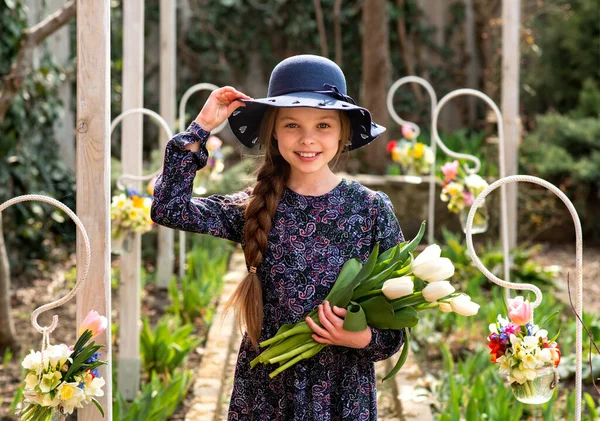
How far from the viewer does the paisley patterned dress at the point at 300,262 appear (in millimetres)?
2033

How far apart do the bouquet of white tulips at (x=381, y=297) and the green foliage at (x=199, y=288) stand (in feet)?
8.20

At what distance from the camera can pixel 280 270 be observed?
2102 mm

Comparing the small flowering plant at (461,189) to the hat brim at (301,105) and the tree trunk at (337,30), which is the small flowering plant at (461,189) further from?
the tree trunk at (337,30)

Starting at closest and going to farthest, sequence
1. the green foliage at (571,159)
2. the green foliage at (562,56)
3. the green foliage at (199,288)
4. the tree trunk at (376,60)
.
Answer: the green foliage at (199,288), the green foliage at (571,159), the tree trunk at (376,60), the green foliage at (562,56)

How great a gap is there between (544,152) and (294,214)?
18.6ft

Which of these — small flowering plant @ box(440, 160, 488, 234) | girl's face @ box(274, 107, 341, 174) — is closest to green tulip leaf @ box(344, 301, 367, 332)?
girl's face @ box(274, 107, 341, 174)

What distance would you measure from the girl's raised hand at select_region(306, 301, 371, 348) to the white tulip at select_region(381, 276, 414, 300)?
12 centimetres

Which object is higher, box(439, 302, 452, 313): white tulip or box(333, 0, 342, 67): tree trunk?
box(333, 0, 342, 67): tree trunk

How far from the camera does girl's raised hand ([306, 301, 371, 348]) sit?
1.94m

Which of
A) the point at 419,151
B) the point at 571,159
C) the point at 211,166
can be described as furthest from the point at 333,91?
the point at 571,159

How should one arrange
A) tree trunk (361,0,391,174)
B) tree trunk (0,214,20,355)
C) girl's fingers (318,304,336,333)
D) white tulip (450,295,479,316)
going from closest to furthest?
white tulip (450,295,479,316) → girl's fingers (318,304,336,333) → tree trunk (0,214,20,355) → tree trunk (361,0,391,174)

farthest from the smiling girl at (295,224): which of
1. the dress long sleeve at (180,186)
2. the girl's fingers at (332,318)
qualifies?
the girl's fingers at (332,318)

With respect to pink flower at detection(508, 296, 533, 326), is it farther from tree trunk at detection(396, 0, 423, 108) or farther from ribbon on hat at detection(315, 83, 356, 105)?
tree trunk at detection(396, 0, 423, 108)

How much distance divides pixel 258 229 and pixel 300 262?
132mm
